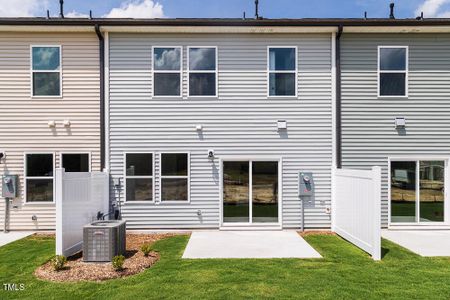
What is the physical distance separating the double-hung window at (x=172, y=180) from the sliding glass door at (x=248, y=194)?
3.63 feet

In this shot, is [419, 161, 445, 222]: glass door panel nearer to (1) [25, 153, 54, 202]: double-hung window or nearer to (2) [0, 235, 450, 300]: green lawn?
(2) [0, 235, 450, 300]: green lawn

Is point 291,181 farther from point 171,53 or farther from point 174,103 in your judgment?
point 171,53

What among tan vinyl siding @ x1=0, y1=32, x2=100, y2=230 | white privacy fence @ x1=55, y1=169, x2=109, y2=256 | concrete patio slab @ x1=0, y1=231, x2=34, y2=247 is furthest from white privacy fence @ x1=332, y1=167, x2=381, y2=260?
concrete patio slab @ x1=0, y1=231, x2=34, y2=247

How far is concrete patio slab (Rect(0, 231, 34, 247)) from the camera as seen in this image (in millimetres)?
8312

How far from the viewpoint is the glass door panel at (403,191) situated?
31.4 ft

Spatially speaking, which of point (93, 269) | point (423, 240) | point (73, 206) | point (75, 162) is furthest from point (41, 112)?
point (423, 240)

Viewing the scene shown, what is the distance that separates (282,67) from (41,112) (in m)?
6.92

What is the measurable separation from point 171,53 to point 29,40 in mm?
3975

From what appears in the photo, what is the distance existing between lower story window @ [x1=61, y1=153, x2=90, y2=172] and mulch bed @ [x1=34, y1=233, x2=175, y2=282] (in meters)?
2.98

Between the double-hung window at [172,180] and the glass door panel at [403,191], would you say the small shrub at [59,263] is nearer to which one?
the double-hung window at [172,180]

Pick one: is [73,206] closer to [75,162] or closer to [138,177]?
[138,177]

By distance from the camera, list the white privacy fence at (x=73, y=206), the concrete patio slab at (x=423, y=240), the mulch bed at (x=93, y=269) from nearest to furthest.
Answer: the mulch bed at (x=93, y=269), the white privacy fence at (x=73, y=206), the concrete patio slab at (x=423, y=240)

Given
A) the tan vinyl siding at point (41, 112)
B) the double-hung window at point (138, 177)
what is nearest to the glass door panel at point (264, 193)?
the double-hung window at point (138, 177)

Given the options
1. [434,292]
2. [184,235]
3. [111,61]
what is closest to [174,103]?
[111,61]
